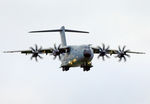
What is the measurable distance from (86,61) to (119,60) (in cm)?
839

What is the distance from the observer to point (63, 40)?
8338 centimetres

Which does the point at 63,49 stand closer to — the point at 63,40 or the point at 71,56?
the point at 71,56

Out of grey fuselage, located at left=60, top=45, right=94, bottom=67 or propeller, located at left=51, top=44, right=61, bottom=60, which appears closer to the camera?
grey fuselage, located at left=60, top=45, right=94, bottom=67

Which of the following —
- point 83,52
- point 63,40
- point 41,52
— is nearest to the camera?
point 83,52

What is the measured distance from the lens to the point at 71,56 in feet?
237

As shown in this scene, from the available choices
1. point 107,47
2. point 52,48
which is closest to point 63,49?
point 52,48

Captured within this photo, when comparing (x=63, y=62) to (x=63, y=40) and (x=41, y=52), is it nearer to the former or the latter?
(x=41, y=52)

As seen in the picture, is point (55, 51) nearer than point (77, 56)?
No

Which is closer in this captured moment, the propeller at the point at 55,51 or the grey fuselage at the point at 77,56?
the grey fuselage at the point at 77,56

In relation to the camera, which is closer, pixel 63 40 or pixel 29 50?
pixel 29 50

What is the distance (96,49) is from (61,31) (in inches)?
400

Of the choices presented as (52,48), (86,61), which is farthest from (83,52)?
(52,48)

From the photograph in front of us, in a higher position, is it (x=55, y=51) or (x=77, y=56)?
(x=55, y=51)

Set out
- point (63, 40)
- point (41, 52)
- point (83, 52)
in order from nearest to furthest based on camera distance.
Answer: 1. point (83, 52)
2. point (41, 52)
3. point (63, 40)
